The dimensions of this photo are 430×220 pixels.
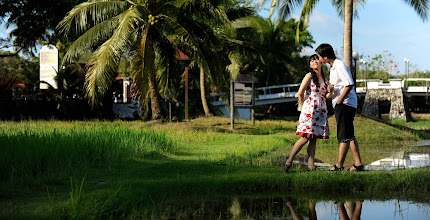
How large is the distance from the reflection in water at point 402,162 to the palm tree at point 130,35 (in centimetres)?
865

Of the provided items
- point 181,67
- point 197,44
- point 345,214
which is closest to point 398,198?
point 345,214

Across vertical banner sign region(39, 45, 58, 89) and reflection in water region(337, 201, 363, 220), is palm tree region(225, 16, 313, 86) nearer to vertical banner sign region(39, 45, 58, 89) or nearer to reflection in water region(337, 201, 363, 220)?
vertical banner sign region(39, 45, 58, 89)

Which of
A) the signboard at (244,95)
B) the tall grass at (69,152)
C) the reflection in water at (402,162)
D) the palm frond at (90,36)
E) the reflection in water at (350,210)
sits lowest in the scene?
the reflection in water at (350,210)

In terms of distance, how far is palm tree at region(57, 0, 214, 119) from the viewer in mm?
18219

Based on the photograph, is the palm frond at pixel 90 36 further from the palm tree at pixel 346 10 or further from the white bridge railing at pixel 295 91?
the white bridge railing at pixel 295 91

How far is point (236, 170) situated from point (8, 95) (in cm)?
2117

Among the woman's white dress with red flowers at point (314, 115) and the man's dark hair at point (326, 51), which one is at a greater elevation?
the man's dark hair at point (326, 51)

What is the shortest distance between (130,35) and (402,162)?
12634 mm

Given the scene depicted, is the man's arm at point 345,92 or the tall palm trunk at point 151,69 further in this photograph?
the tall palm trunk at point 151,69

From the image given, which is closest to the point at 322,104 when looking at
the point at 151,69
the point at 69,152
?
the point at 69,152

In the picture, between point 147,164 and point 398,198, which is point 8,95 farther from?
point 398,198

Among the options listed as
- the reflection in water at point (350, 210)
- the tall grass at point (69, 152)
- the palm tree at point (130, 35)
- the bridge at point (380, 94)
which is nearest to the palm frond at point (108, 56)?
the palm tree at point (130, 35)

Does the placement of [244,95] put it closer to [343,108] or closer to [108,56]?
[108,56]

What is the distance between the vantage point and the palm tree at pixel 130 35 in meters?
18.2
